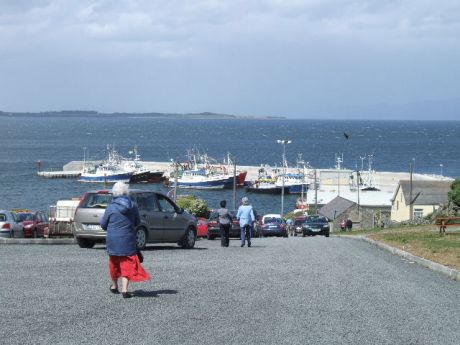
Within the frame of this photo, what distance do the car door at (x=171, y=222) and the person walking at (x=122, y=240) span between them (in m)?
11.7

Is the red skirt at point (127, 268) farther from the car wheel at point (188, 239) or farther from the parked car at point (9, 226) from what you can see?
the parked car at point (9, 226)

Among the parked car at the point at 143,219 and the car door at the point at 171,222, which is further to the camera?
the car door at the point at 171,222

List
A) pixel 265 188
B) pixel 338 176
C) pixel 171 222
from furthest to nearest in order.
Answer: pixel 265 188
pixel 338 176
pixel 171 222

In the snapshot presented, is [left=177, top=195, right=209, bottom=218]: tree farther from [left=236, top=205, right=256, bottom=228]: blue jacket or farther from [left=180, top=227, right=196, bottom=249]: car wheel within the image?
[left=180, top=227, right=196, bottom=249]: car wheel

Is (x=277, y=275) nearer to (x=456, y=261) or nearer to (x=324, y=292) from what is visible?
Result: (x=324, y=292)

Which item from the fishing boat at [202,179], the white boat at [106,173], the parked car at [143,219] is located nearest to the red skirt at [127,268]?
the parked car at [143,219]

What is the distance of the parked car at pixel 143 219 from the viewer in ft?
78.5

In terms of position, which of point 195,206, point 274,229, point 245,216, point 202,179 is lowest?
point 202,179

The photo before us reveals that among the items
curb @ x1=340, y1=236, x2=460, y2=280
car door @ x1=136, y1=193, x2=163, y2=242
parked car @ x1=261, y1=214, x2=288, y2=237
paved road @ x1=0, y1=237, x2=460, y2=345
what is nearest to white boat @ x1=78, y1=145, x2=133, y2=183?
parked car @ x1=261, y1=214, x2=288, y2=237

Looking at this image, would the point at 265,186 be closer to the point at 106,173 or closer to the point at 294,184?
the point at 294,184

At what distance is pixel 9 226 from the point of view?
33.4 m

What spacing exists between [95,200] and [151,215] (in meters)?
1.49

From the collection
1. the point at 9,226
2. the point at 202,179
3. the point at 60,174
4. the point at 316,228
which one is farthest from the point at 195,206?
the point at 60,174

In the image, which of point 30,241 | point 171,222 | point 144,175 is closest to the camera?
point 171,222
